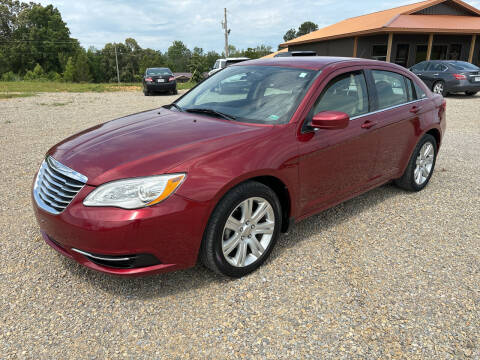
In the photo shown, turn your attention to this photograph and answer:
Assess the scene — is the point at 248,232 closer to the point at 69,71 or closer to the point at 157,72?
the point at 157,72

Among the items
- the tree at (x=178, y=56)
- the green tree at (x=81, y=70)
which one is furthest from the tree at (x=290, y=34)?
the green tree at (x=81, y=70)

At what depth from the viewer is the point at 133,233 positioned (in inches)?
94.1

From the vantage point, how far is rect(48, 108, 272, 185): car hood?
2.58m

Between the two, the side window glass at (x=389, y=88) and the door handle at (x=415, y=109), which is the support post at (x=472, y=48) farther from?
the side window glass at (x=389, y=88)

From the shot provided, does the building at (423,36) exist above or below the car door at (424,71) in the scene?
above

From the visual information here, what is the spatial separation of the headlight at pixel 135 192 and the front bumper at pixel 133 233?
1.5 inches

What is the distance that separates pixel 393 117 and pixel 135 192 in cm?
296

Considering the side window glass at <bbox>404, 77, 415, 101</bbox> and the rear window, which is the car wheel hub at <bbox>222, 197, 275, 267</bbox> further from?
the rear window

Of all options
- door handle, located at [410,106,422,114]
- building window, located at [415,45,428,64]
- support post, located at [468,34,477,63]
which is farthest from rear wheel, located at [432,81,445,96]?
door handle, located at [410,106,422,114]

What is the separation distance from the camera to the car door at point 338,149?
10.7 feet

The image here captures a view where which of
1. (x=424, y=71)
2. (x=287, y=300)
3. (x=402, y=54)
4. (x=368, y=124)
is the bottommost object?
(x=287, y=300)

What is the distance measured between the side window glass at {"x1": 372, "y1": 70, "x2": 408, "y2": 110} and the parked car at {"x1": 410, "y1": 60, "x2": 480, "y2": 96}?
12593 millimetres

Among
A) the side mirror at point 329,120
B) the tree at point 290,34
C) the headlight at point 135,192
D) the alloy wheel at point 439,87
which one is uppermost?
the tree at point 290,34

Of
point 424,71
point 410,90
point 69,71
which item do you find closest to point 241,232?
point 410,90
